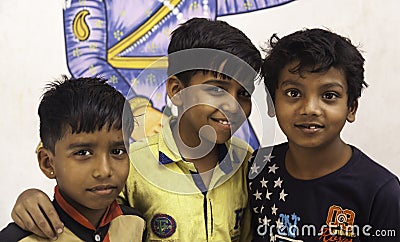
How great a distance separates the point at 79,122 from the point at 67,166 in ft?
0.27

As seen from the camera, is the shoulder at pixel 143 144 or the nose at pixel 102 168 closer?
the nose at pixel 102 168

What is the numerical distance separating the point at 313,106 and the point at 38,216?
1.80ft

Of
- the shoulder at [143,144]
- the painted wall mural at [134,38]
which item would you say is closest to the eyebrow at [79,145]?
the shoulder at [143,144]

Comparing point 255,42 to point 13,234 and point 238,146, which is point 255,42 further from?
point 13,234

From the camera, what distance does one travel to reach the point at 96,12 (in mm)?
1767

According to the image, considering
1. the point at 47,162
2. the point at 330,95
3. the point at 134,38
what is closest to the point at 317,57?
the point at 330,95

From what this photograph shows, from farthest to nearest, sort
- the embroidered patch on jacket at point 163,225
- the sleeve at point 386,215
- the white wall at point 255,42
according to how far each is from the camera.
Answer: the white wall at point 255,42, the embroidered patch on jacket at point 163,225, the sleeve at point 386,215

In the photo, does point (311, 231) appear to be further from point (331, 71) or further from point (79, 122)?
point (79, 122)

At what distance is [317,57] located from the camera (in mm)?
1114

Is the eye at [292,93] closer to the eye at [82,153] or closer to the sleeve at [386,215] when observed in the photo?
the sleeve at [386,215]

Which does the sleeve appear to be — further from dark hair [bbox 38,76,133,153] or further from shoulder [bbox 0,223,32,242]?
shoulder [bbox 0,223,32,242]

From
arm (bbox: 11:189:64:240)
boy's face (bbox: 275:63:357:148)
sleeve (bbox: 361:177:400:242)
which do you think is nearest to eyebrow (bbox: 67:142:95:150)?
arm (bbox: 11:189:64:240)

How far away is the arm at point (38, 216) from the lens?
98cm

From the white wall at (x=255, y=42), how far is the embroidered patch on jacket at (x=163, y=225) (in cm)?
71
